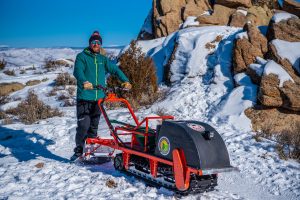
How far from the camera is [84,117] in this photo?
20.2ft

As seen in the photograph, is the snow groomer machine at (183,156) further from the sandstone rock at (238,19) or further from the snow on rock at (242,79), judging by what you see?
the sandstone rock at (238,19)

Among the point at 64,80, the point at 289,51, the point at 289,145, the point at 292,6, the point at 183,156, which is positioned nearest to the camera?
the point at 183,156

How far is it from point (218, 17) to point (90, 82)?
12.6 m

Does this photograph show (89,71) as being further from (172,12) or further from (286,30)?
(172,12)

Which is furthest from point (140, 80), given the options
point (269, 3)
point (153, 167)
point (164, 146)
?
point (269, 3)

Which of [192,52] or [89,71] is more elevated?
[192,52]

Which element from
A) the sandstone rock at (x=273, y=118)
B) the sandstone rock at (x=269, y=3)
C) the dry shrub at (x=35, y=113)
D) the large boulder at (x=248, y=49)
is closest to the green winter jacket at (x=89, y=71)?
the sandstone rock at (x=273, y=118)

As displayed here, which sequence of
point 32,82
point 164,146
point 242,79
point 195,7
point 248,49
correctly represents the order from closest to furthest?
1. point 164,146
2. point 242,79
3. point 248,49
4. point 195,7
5. point 32,82

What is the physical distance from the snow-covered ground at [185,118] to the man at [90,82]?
65 cm

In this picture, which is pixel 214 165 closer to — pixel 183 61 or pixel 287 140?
pixel 287 140

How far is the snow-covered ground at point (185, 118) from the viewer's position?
4824mm

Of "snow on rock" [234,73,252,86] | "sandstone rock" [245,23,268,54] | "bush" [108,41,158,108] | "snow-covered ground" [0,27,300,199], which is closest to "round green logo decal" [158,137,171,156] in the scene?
"snow-covered ground" [0,27,300,199]

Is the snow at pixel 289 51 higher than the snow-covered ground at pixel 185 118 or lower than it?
higher

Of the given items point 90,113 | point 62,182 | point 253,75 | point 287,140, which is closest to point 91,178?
point 62,182
